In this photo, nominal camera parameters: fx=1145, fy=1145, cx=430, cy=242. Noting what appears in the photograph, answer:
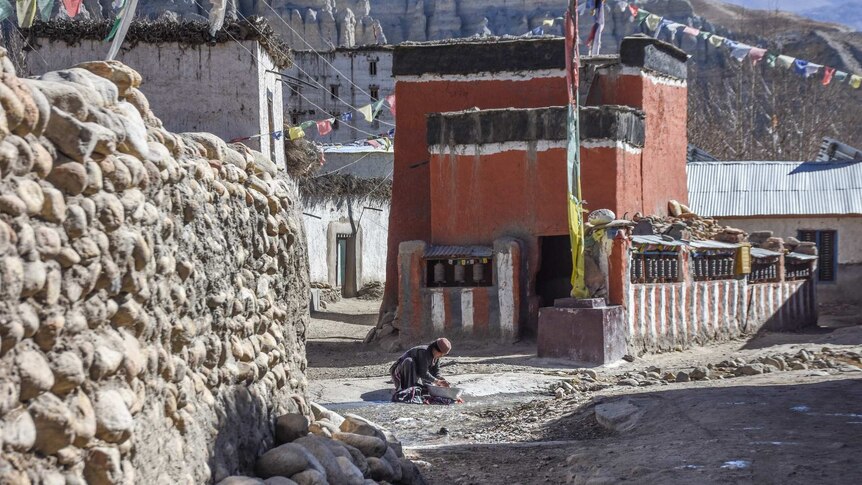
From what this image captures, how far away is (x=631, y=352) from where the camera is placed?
1712cm

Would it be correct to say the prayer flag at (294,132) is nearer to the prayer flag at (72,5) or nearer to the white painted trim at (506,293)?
the white painted trim at (506,293)

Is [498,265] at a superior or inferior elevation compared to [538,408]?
superior

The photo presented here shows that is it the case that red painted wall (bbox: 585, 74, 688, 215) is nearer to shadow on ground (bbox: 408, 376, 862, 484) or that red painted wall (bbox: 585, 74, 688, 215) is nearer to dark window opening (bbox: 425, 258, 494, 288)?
dark window opening (bbox: 425, 258, 494, 288)

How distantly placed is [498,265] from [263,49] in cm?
559

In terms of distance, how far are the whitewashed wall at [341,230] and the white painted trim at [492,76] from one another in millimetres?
7256

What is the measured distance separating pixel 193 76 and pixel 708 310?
9.66 m

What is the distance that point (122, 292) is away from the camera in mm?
4809

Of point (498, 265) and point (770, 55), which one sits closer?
point (498, 265)

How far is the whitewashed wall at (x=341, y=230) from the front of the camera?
28266 millimetres

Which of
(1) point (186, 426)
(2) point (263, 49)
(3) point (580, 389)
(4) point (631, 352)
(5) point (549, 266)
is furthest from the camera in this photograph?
(5) point (549, 266)

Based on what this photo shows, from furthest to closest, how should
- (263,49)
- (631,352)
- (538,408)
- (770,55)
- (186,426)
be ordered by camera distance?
(770,55), (263,49), (631,352), (538,408), (186,426)

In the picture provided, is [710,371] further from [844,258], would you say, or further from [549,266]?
[844,258]

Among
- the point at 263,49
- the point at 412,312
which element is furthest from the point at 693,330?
the point at 263,49

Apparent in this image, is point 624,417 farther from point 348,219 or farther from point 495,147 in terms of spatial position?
point 348,219
